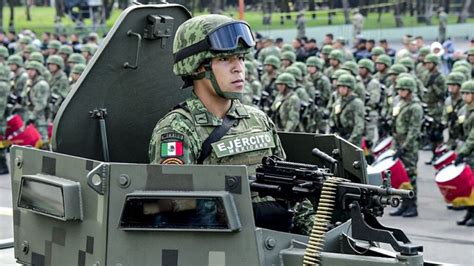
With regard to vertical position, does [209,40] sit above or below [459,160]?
above

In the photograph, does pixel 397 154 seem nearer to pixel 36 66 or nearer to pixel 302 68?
pixel 302 68

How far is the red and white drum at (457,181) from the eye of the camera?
38.5 ft

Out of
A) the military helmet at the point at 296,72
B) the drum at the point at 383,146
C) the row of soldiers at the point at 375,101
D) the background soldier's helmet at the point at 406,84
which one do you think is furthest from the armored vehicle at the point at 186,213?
the military helmet at the point at 296,72

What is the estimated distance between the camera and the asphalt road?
399 inches

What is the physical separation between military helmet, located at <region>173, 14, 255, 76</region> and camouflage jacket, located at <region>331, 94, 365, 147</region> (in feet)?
30.2

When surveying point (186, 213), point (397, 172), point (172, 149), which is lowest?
point (397, 172)

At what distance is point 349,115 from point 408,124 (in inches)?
47.9

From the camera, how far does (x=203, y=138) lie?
469cm

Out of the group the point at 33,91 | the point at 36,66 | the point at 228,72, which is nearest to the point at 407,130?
the point at 33,91

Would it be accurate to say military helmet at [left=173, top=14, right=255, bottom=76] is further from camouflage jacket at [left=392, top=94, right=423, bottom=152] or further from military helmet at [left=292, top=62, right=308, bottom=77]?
military helmet at [left=292, top=62, right=308, bottom=77]

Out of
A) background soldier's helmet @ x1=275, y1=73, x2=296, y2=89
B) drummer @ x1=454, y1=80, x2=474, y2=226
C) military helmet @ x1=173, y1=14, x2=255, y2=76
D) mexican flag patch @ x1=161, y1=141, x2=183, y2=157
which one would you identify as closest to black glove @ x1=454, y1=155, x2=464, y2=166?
drummer @ x1=454, y1=80, x2=474, y2=226

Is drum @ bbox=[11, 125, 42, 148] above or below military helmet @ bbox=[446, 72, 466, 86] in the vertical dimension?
below

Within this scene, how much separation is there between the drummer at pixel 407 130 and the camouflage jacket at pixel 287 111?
6.30 ft

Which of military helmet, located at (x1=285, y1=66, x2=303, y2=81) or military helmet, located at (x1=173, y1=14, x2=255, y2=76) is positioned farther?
military helmet, located at (x1=285, y1=66, x2=303, y2=81)
